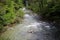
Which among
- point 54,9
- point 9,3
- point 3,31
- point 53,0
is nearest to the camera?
point 3,31

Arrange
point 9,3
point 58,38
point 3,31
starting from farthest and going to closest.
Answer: point 9,3
point 3,31
point 58,38

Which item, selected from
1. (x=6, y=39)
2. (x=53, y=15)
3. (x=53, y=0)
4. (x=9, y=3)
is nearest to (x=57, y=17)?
(x=53, y=15)

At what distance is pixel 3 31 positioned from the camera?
13641 mm

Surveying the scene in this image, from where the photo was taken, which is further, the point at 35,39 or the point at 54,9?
the point at 54,9

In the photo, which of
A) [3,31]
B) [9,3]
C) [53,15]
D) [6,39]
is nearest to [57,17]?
[53,15]

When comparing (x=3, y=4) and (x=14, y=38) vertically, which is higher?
(x=3, y=4)

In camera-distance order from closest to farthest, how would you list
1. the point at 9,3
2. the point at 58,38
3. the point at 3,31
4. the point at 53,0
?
the point at 58,38
the point at 3,31
the point at 9,3
the point at 53,0

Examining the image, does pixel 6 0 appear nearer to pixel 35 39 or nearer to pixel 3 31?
pixel 3 31

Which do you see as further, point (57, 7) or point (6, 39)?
point (57, 7)

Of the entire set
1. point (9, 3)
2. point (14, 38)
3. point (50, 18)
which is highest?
point (9, 3)

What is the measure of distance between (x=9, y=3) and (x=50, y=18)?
6.79 meters

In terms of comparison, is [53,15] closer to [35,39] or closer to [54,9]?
[54,9]

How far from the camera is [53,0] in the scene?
20.3 meters

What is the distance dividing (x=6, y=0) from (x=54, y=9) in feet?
23.4
